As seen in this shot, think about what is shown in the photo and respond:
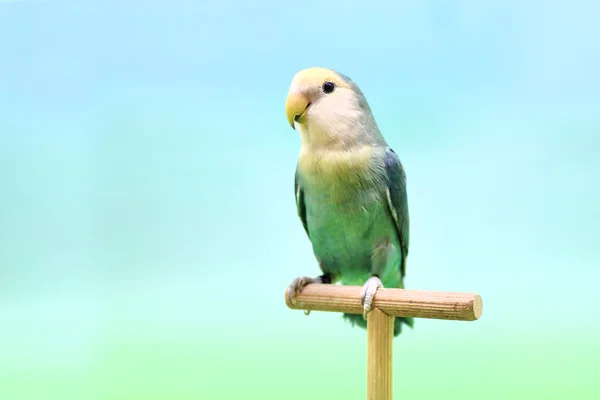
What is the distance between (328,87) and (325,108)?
61mm

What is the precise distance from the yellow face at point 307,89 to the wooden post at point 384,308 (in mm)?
465

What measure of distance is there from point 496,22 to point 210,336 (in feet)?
5.09

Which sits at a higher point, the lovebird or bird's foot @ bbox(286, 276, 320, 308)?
the lovebird

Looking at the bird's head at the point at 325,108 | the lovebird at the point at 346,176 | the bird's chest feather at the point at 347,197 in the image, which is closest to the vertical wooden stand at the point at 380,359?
Result: the lovebird at the point at 346,176

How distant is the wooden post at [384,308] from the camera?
1.45 meters

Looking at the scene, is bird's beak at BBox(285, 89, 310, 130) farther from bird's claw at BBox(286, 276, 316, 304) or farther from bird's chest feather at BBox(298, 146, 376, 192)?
bird's claw at BBox(286, 276, 316, 304)

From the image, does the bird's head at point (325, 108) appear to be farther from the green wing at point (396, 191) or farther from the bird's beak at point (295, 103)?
the green wing at point (396, 191)

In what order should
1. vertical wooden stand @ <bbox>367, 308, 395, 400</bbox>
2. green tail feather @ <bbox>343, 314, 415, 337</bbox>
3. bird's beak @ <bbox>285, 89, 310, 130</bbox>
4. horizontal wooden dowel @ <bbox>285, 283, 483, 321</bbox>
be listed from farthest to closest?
green tail feather @ <bbox>343, 314, 415, 337</bbox> < bird's beak @ <bbox>285, 89, 310, 130</bbox> < vertical wooden stand @ <bbox>367, 308, 395, 400</bbox> < horizontal wooden dowel @ <bbox>285, 283, 483, 321</bbox>

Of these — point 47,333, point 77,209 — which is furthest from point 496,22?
point 47,333

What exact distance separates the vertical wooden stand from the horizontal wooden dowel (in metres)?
0.03

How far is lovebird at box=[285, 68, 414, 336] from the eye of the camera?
5.68ft

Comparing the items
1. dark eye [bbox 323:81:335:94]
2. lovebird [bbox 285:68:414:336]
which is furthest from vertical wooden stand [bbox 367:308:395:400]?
dark eye [bbox 323:81:335:94]

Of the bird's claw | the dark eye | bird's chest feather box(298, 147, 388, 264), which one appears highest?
the dark eye

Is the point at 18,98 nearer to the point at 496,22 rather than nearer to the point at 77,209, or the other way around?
the point at 77,209
